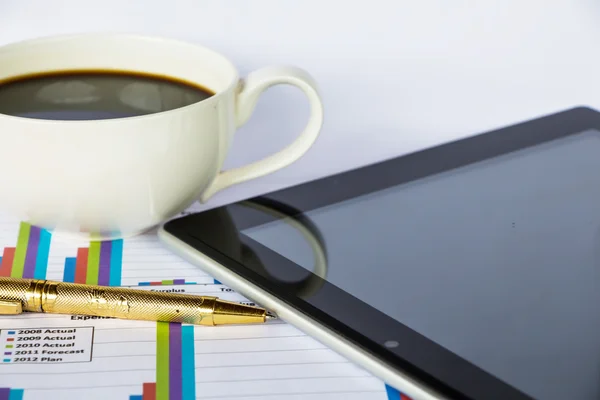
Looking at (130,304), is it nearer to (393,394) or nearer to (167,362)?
(167,362)

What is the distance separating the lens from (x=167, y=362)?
43cm

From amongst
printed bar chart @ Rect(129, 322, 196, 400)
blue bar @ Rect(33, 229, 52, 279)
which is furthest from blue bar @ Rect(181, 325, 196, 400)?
blue bar @ Rect(33, 229, 52, 279)

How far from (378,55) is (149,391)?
1.32 feet

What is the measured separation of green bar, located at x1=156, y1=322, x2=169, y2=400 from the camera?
1.32 feet

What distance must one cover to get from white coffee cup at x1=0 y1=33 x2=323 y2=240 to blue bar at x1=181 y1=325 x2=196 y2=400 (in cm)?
9

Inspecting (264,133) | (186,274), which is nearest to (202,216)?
(186,274)

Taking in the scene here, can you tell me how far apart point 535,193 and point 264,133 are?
25 centimetres

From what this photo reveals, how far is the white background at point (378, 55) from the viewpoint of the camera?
2.13 feet

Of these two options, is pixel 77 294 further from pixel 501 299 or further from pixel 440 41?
pixel 440 41

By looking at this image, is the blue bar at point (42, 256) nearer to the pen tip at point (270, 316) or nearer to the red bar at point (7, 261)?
the red bar at point (7, 261)

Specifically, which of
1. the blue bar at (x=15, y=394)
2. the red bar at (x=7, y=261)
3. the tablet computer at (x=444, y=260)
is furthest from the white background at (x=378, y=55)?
the blue bar at (x=15, y=394)

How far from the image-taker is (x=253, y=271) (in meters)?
0.49

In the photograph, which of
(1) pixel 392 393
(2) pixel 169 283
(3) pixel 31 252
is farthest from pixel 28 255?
(1) pixel 392 393

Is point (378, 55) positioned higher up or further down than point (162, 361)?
higher up
